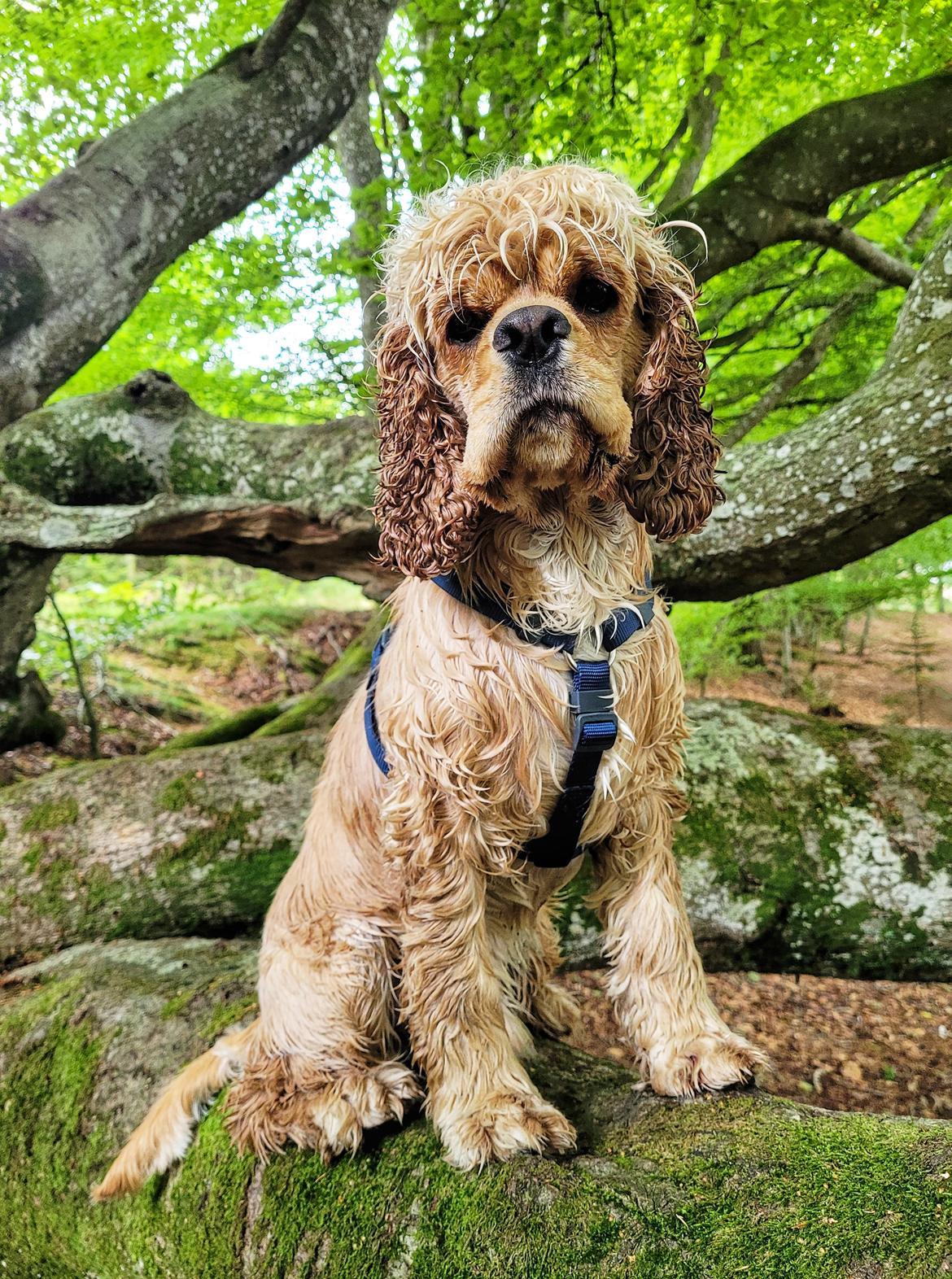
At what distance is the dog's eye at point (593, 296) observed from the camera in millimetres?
2113

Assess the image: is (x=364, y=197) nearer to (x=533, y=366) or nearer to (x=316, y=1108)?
(x=533, y=366)

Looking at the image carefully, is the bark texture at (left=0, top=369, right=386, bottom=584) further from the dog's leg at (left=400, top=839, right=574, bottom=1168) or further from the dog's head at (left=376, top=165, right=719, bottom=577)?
the dog's leg at (left=400, top=839, right=574, bottom=1168)

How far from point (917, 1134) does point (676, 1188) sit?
58 centimetres

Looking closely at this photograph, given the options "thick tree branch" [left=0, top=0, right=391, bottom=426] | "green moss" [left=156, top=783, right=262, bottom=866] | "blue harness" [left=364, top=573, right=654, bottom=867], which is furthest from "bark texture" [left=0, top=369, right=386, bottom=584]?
"blue harness" [left=364, top=573, right=654, bottom=867]

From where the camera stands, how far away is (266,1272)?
6.95 ft

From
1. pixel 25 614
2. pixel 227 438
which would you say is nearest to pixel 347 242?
pixel 227 438

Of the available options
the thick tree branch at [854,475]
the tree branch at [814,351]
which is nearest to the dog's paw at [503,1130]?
the thick tree branch at [854,475]

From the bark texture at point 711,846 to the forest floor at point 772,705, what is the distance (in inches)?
34.9

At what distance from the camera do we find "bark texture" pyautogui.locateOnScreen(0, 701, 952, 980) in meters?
3.58

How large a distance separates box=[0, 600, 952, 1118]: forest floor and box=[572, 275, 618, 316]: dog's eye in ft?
7.84

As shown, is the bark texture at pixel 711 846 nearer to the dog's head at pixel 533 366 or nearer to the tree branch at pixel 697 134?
the dog's head at pixel 533 366

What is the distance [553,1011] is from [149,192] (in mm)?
4206

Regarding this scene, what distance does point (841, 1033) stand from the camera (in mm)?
5816

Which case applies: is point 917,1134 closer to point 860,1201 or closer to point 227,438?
point 860,1201
